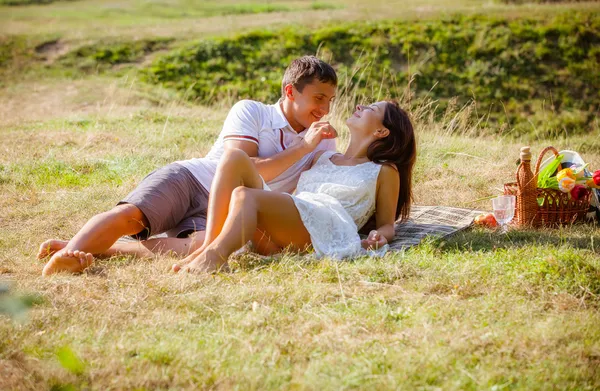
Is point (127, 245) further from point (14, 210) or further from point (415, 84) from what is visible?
point (415, 84)

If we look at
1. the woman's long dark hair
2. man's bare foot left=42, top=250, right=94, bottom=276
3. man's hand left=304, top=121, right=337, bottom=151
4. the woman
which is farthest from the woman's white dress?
man's bare foot left=42, top=250, right=94, bottom=276

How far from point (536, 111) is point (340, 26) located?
498cm

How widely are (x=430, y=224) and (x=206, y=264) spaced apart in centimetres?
208

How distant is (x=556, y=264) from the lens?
3.81 metres

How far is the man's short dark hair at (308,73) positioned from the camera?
16.1ft

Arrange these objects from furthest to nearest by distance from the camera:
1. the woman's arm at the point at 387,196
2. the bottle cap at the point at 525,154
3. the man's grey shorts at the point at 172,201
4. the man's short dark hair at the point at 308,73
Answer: the bottle cap at the point at 525,154 < the man's short dark hair at the point at 308,73 < the woman's arm at the point at 387,196 < the man's grey shorts at the point at 172,201

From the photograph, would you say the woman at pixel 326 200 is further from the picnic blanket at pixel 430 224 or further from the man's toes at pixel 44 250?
the man's toes at pixel 44 250

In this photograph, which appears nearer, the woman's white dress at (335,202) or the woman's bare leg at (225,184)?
the woman's bare leg at (225,184)

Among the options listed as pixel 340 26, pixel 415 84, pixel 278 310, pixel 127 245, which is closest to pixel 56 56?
pixel 340 26

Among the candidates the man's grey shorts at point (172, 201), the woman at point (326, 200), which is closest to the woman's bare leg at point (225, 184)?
the woman at point (326, 200)

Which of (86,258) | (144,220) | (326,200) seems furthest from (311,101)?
(86,258)

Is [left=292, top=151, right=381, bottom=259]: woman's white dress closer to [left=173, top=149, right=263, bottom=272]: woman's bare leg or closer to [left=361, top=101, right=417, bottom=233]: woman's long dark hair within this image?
[left=361, top=101, right=417, bottom=233]: woman's long dark hair

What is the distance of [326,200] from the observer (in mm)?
4539

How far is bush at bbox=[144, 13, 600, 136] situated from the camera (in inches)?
561
